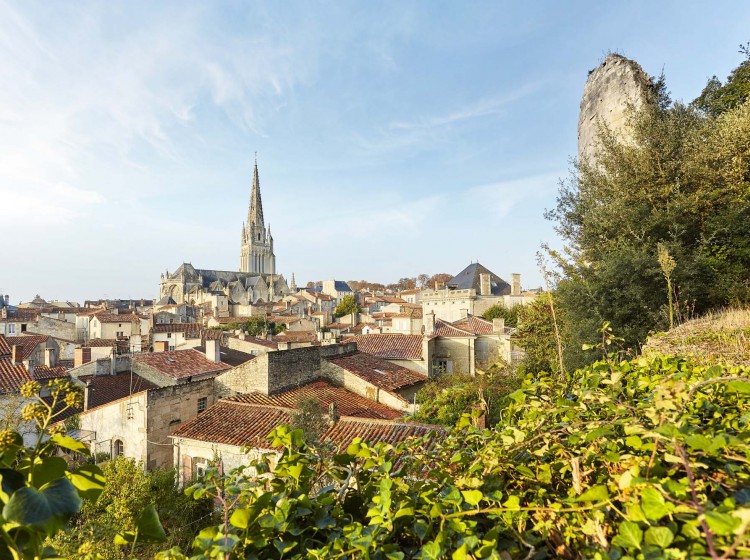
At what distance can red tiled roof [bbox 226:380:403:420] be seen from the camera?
1448 cm

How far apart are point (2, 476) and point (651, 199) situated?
1381 centimetres

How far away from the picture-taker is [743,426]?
196 cm

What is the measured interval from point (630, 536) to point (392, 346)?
23245 mm

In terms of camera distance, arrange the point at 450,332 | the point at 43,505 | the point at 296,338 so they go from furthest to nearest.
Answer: the point at 296,338 < the point at 450,332 < the point at 43,505

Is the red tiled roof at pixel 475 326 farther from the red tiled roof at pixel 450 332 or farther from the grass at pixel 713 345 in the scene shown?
the grass at pixel 713 345

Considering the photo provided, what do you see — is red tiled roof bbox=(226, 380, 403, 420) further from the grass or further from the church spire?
the church spire

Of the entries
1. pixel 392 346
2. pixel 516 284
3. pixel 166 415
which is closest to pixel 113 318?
pixel 392 346

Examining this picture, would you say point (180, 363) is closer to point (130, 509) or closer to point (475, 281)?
point (130, 509)

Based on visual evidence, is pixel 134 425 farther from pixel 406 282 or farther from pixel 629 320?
pixel 406 282

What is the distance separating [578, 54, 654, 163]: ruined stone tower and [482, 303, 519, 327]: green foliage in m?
15.7

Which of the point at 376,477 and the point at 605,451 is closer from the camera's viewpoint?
the point at 605,451

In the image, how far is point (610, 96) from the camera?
16.4m

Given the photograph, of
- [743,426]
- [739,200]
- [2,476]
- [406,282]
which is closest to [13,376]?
[2,476]

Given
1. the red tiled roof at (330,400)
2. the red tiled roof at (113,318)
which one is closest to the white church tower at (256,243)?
the red tiled roof at (113,318)
